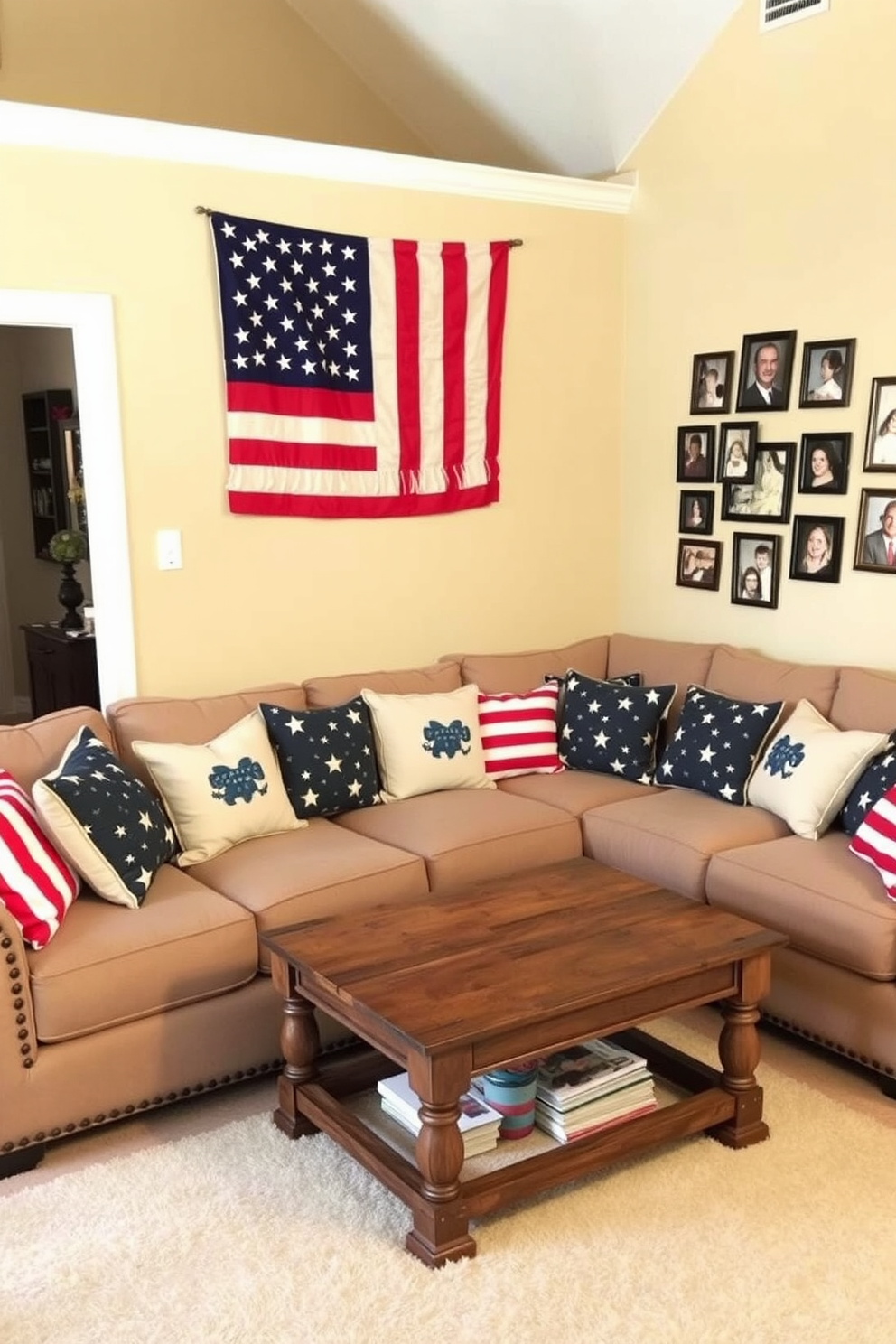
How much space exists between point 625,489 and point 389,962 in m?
2.87

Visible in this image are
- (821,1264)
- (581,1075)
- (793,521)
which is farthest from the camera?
(793,521)

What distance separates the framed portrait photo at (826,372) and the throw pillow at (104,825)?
2610 millimetres

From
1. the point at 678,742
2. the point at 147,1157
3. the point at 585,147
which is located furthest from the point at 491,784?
the point at 585,147

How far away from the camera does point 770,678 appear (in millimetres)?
4090

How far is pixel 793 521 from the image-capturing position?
429 cm

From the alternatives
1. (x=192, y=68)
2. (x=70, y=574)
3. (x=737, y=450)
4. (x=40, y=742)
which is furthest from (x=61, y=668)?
(x=737, y=450)

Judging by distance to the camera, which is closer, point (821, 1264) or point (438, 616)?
point (821, 1264)

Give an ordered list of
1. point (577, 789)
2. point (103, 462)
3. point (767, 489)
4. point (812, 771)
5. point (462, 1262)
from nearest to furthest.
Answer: point (462, 1262) < point (812, 771) < point (103, 462) < point (577, 789) < point (767, 489)

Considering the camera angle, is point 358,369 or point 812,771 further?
point 358,369

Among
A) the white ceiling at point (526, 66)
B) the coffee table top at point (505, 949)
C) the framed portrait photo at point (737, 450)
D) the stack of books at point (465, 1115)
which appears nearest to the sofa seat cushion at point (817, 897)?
the coffee table top at point (505, 949)

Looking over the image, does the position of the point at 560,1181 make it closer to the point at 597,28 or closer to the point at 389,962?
the point at 389,962

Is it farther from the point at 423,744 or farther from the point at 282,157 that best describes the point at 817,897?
the point at 282,157

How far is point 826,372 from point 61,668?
3248mm

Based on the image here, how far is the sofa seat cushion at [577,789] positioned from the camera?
3.94m
